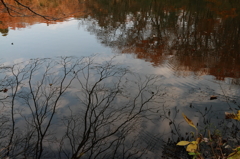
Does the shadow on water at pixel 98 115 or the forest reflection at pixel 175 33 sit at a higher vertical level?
the forest reflection at pixel 175 33

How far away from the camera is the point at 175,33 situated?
14336 millimetres

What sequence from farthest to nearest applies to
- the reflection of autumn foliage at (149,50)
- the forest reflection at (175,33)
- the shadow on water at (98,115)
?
the reflection of autumn foliage at (149,50)
the forest reflection at (175,33)
the shadow on water at (98,115)

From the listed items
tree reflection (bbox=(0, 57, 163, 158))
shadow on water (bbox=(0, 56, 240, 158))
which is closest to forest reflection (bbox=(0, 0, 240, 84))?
shadow on water (bbox=(0, 56, 240, 158))

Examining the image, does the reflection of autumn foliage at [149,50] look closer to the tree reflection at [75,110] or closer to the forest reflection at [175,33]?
the forest reflection at [175,33]

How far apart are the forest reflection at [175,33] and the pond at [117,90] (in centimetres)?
7

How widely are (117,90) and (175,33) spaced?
27.8ft

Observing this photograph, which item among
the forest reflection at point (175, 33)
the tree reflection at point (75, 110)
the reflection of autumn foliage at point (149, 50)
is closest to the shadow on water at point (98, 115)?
the tree reflection at point (75, 110)

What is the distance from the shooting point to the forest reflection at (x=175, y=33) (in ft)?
32.1

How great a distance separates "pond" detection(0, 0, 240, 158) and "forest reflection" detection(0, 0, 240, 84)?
7cm

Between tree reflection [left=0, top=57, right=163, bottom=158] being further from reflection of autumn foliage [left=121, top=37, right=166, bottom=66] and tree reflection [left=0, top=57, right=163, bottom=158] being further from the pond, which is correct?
reflection of autumn foliage [left=121, top=37, right=166, bottom=66]

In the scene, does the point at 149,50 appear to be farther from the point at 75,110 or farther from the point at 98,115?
the point at 98,115

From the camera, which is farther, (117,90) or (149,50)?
(149,50)

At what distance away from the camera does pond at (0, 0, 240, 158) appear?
534 cm

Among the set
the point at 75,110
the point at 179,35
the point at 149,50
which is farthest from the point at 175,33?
the point at 75,110
